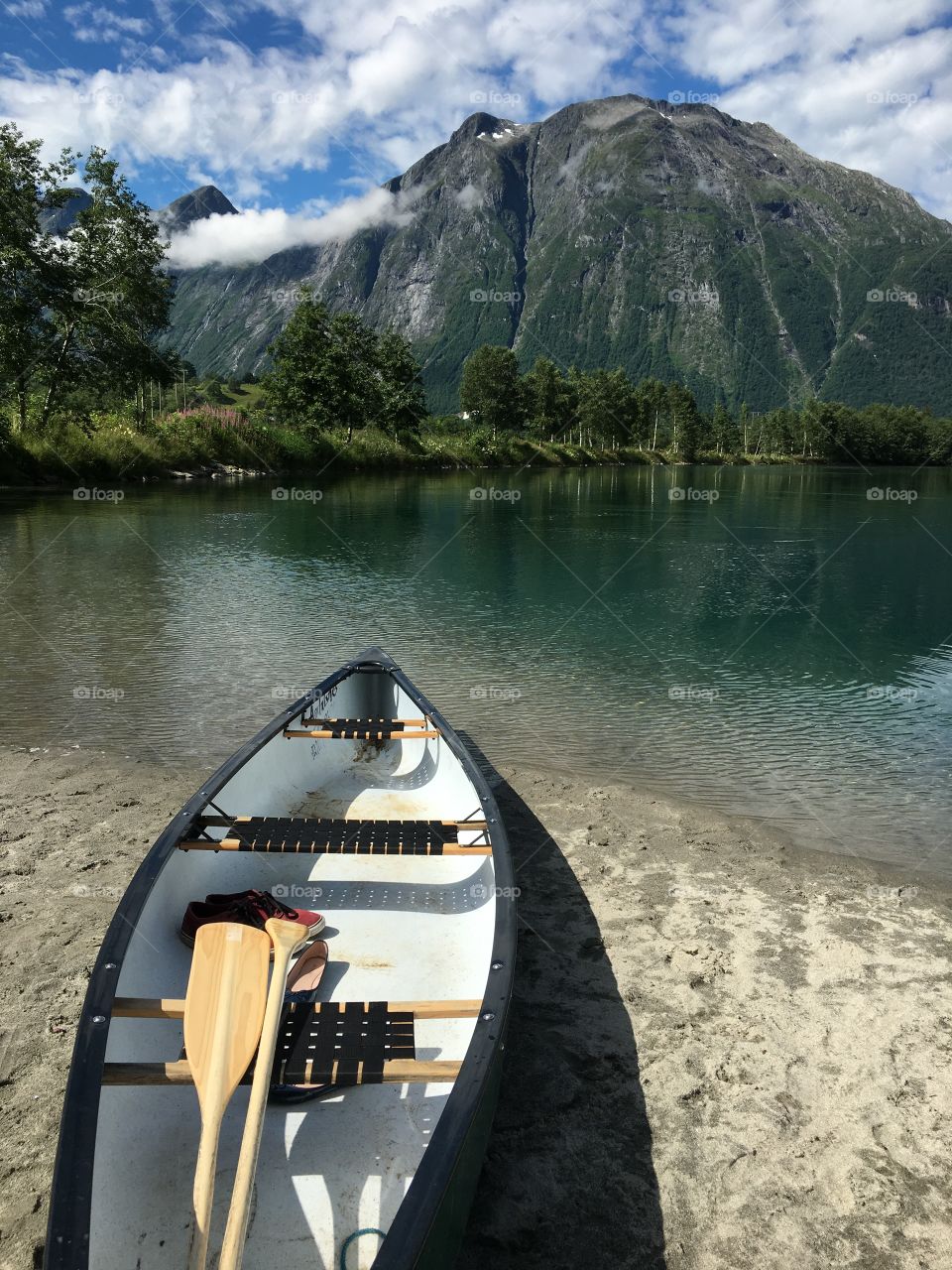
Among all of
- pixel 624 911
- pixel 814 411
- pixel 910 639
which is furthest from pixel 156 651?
pixel 814 411

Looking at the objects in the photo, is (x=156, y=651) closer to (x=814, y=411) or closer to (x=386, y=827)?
(x=386, y=827)

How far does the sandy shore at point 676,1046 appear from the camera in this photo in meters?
3.73

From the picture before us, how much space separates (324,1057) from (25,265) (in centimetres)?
4379

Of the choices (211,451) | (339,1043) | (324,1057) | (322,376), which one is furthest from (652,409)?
(324,1057)

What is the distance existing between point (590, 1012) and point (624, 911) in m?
1.29

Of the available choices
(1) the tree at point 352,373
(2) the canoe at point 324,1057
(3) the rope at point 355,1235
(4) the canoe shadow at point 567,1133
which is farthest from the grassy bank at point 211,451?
(3) the rope at point 355,1235

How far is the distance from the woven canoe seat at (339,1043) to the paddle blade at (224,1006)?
24 centimetres

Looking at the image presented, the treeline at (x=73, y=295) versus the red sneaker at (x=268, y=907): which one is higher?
the treeline at (x=73, y=295)

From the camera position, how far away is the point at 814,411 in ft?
481

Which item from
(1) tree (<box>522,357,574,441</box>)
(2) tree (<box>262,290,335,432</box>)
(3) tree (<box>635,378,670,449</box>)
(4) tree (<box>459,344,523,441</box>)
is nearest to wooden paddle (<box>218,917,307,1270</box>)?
(2) tree (<box>262,290,335,432</box>)

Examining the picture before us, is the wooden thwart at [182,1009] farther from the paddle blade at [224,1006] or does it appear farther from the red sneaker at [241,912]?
the red sneaker at [241,912]

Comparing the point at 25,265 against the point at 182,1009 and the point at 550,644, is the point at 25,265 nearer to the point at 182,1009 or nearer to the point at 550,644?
the point at 550,644

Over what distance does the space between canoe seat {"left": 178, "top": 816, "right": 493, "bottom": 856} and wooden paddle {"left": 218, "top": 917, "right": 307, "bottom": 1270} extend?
63.4 inches

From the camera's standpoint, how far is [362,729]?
27.2 feet
